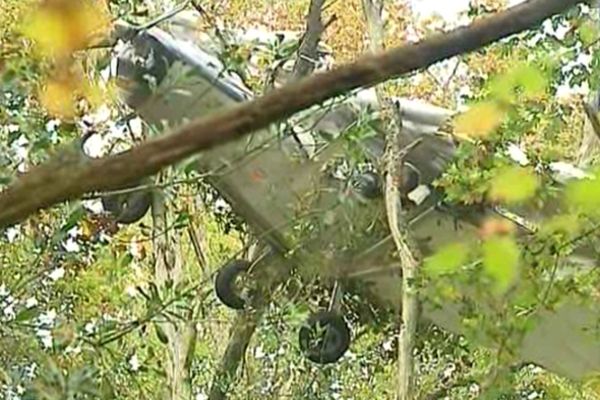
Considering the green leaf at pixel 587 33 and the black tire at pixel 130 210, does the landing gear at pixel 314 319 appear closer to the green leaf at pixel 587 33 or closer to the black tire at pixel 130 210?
the black tire at pixel 130 210

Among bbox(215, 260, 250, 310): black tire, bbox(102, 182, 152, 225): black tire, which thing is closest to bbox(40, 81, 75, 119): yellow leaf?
bbox(102, 182, 152, 225): black tire

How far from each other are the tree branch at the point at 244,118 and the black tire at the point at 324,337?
3984 millimetres

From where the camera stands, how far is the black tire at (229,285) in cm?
486

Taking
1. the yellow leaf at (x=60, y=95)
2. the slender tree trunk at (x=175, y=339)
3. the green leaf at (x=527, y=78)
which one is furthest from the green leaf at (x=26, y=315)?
the slender tree trunk at (x=175, y=339)

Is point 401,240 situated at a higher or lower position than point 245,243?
lower

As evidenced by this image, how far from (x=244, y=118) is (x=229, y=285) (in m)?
4.20

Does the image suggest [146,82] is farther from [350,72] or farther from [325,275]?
[350,72]

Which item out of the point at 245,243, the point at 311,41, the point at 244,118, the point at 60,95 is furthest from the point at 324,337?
the point at 244,118

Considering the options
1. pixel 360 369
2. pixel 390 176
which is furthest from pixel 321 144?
pixel 360 369

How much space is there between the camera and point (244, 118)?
2.25 feet

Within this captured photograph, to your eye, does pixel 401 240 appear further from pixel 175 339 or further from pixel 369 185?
pixel 175 339

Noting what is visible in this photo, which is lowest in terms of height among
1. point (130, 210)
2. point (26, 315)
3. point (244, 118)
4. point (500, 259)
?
point (244, 118)

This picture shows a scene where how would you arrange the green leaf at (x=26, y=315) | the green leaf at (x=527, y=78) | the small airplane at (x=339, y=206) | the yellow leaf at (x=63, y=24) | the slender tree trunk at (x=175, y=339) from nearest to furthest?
the yellow leaf at (x=63, y=24) → the green leaf at (x=527, y=78) → the green leaf at (x=26, y=315) → the small airplane at (x=339, y=206) → the slender tree trunk at (x=175, y=339)

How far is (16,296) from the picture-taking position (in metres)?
3.17
